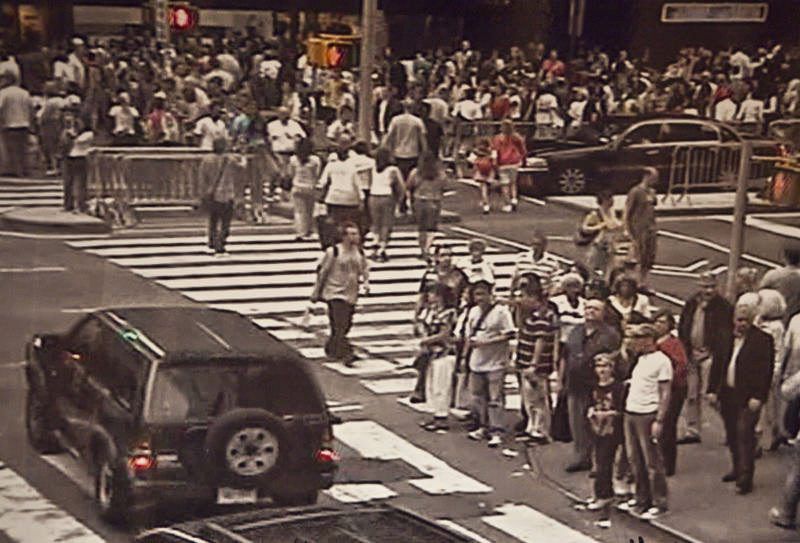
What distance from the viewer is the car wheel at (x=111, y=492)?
4.94m

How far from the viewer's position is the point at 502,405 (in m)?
5.95

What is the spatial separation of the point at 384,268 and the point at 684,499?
1216mm

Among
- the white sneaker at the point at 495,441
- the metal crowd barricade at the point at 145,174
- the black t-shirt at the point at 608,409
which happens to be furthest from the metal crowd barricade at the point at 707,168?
the metal crowd barricade at the point at 145,174

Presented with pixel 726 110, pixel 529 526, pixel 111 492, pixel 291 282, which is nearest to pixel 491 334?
pixel 291 282

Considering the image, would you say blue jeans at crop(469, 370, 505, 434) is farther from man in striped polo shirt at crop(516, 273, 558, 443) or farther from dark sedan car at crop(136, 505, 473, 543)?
dark sedan car at crop(136, 505, 473, 543)

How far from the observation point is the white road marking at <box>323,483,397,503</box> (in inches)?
206

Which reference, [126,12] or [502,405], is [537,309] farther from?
[126,12]

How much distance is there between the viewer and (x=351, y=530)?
190 inches

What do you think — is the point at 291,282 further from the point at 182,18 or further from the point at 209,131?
the point at 182,18

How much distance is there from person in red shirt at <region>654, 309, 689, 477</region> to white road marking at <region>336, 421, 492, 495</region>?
57cm

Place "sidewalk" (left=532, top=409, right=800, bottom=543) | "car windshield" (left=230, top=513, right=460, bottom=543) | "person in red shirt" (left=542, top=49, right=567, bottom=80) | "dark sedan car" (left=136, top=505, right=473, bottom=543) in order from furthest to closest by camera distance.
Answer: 1. "sidewalk" (left=532, top=409, right=800, bottom=543)
2. "person in red shirt" (left=542, top=49, right=567, bottom=80)
3. "car windshield" (left=230, top=513, right=460, bottom=543)
4. "dark sedan car" (left=136, top=505, right=473, bottom=543)

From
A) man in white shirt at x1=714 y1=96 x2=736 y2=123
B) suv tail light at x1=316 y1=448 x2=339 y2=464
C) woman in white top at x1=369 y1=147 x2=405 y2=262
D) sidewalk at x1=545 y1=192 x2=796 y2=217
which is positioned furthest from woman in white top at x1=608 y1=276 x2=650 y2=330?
suv tail light at x1=316 y1=448 x2=339 y2=464

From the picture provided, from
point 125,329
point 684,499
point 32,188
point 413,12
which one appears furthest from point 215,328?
point 684,499

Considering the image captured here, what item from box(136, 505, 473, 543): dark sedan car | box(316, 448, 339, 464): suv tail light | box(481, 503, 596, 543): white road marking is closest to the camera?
box(136, 505, 473, 543): dark sedan car
